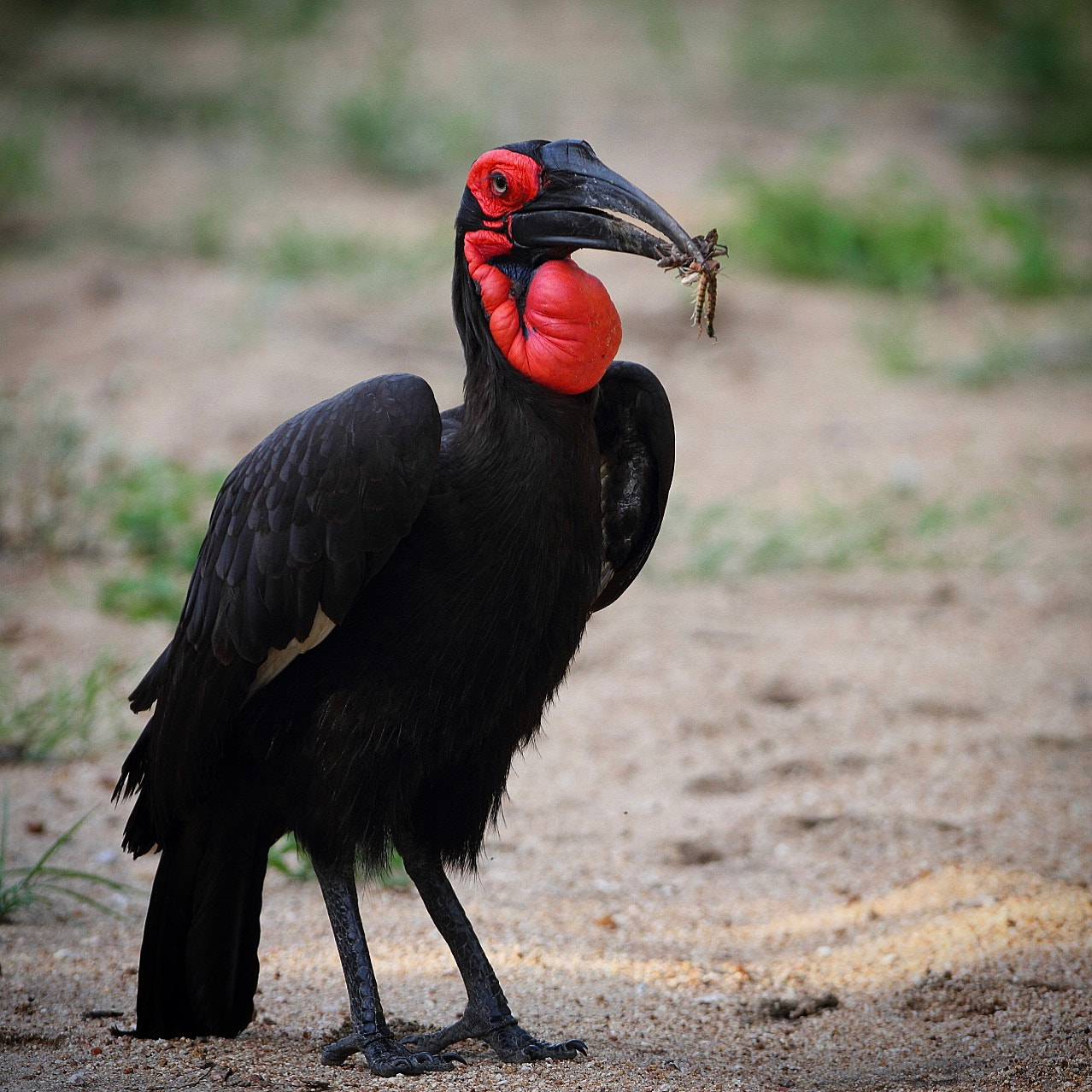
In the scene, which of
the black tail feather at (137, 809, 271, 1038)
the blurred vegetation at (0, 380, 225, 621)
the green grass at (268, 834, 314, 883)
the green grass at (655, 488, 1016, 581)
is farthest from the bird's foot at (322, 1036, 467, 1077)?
the green grass at (655, 488, 1016, 581)

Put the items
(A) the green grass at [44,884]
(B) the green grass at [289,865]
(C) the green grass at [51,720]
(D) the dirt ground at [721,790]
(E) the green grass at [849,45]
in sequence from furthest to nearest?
(E) the green grass at [849,45] < (C) the green grass at [51,720] < (B) the green grass at [289,865] < (A) the green grass at [44,884] < (D) the dirt ground at [721,790]

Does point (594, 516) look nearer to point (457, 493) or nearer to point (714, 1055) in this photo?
point (457, 493)

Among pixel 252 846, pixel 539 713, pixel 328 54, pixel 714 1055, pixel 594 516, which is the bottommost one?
pixel 714 1055

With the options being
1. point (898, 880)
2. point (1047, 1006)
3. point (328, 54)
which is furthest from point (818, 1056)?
point (328, 54)

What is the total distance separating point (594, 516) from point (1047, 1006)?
4.77ft

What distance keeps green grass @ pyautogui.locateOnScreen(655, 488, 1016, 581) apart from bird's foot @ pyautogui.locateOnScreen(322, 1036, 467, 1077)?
317 centimetres

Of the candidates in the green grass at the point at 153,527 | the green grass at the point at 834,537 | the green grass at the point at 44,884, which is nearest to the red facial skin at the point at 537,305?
the green grass at the point at 44,884

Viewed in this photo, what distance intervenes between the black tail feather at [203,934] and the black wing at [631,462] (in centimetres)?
→ 104

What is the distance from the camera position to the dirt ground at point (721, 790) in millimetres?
3057

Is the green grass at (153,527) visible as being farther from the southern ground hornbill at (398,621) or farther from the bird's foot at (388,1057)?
the bird's foot at (388,1057)

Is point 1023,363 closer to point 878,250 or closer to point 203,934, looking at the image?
point 878,250

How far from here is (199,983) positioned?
3068 millimetres

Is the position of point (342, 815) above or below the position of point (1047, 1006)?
above

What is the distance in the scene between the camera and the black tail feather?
10.1 ft
